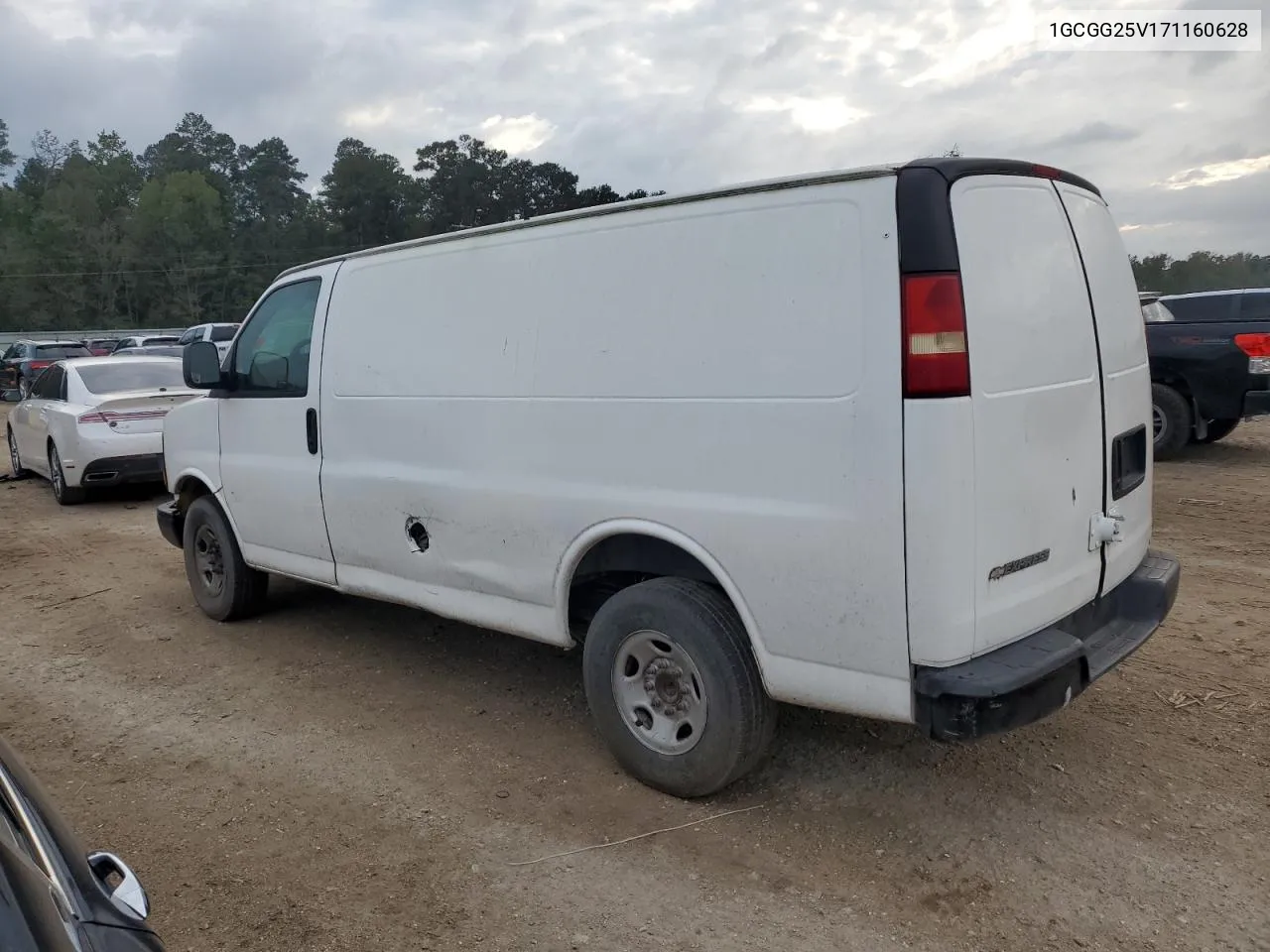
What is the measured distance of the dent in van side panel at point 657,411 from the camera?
3021mm

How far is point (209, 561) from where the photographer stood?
633cm

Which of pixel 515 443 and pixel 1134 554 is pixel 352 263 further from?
pixel 1134 554

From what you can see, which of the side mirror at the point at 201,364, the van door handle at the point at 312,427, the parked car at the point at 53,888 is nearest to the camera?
the parked car at the point at 53,888

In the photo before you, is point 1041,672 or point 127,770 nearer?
point 1041,672

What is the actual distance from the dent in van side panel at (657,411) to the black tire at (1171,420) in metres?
8.93

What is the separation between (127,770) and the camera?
4.20 m

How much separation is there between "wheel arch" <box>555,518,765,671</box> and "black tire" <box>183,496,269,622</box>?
9.40ft

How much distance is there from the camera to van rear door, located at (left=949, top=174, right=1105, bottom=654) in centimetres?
296

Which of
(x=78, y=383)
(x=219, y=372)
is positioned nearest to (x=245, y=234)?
(x=78, y=383)

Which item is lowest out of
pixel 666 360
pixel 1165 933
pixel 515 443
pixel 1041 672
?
pixel 1165 933

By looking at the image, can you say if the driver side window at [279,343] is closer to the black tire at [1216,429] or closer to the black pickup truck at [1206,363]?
the black pickup truck at [1206,363]

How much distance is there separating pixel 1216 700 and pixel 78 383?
1113 cm

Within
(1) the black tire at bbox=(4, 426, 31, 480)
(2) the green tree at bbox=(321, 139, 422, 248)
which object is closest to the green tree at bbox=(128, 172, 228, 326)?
(2) the green tree at bbox=(321, 139, 422, 248)

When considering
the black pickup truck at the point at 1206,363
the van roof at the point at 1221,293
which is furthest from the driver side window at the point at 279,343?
the van roof at the point at 1221,293
